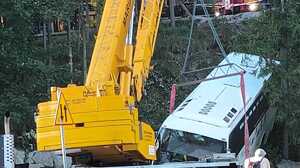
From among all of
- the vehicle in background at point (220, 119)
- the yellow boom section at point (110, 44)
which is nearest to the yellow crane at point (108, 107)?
the yellow boom section at point (110, 44)

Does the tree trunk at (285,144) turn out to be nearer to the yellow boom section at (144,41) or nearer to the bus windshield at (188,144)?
the bus windshield at (188,144)

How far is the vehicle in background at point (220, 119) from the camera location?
20.0 meters

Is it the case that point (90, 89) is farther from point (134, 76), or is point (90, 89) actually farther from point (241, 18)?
→ point (241, 18)

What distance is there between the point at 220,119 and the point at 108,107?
8.11 m

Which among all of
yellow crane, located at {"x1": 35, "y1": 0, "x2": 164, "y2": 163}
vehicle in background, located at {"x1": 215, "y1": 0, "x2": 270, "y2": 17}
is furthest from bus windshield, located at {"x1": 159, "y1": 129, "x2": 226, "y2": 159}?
vehicle in background, located at {"x1": 215, "y1": 0, "x2": 270, "y2": 17}

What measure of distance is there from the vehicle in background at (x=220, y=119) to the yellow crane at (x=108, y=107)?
160 inches

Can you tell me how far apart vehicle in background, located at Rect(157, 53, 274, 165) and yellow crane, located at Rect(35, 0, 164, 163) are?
13.3 ft

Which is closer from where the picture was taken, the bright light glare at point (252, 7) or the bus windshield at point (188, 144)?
the bus windshield at point (188, 144)

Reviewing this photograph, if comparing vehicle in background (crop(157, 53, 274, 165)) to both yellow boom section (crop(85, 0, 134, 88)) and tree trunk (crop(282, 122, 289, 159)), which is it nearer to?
tree trunk (crop(282, 122, 289, 159))

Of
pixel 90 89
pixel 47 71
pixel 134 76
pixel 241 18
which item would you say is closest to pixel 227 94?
pixel 47 71

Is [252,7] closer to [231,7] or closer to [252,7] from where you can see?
[252,7]

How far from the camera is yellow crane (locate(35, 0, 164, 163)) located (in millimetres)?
13164

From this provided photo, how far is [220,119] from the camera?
2073cm

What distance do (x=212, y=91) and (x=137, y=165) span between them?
8.93 metres
